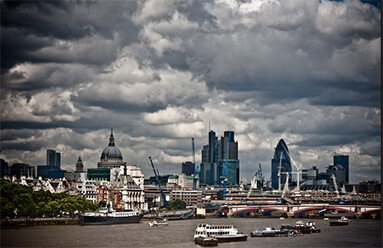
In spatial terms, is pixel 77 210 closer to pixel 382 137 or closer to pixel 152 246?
pixel 152 246

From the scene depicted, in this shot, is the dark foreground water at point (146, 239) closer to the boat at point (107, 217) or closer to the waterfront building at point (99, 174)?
the boat at point (107, 217)

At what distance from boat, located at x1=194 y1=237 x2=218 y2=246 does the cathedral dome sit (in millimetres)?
111508

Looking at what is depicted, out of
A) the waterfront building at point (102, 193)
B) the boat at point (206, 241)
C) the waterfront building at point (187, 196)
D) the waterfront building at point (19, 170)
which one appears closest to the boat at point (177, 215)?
the waterfront building at point (102, 193)

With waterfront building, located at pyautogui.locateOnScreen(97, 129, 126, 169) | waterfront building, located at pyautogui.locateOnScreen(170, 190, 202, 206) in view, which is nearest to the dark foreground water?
waterfront building, located at pyautogui.locateOnScreen(170, 190, 202, 206)

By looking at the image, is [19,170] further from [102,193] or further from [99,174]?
[99,174]

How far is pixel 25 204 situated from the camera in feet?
258

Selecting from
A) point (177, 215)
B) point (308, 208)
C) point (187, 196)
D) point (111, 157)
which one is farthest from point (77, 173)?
point (308, 208)

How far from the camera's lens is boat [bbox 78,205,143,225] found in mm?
86062

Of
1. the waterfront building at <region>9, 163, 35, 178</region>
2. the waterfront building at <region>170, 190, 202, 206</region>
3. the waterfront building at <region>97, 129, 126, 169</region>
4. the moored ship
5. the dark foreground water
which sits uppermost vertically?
the waterfront building at <region>97, 129, 126, 169</region>

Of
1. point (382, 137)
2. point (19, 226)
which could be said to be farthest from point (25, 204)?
point (382, 137)

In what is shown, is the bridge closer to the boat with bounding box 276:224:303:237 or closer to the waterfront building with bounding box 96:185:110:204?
the waterfront building with bounding box 96:185:110:204

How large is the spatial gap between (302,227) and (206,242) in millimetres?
19177

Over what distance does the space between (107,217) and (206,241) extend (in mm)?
33990

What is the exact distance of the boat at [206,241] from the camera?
57.9 metres
